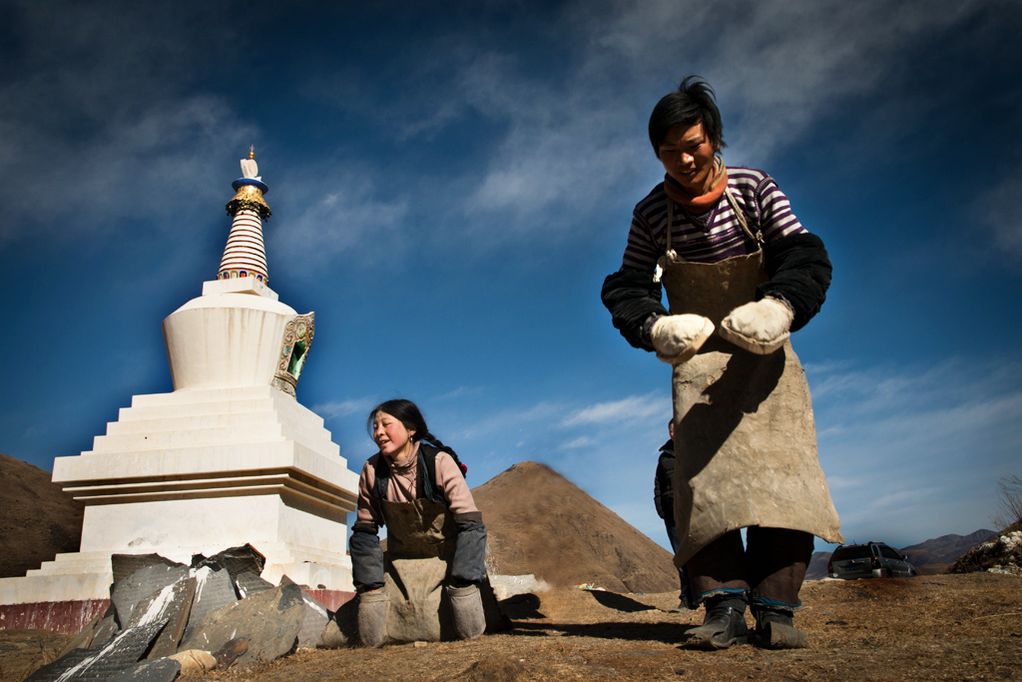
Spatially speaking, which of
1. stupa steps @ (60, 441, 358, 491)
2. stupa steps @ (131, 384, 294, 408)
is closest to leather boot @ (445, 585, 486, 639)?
stupa steps @ (60, 441, 358, 491)

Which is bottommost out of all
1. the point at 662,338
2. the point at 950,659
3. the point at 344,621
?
the point at 950,659

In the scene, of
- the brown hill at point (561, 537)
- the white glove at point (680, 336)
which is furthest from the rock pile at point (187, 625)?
the brown hill at point (561, 537)

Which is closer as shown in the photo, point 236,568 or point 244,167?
point 236,568

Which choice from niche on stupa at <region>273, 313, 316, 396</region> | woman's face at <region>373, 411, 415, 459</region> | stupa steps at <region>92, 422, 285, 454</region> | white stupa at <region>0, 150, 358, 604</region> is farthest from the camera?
niche on stupa at <region>273, 313, 316, 396</region>

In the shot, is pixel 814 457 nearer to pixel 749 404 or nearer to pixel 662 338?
pixel 749 404

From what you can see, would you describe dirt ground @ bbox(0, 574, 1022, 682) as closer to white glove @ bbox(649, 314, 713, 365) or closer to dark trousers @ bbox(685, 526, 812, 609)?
dark trousers @ bbox(685, 526, 812, 609)

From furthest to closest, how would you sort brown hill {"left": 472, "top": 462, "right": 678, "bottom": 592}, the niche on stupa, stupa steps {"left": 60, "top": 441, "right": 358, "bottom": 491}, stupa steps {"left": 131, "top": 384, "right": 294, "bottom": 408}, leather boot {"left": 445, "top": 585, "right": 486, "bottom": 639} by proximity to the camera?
1. brown hill {"left": 472, "top": 462, "right": 678, "bottom": 592}
2. the niche on stupa
3. stupa steps {"left": 131, "top": 384, "right": 294, "bottom": 408}
4. stupa steps {"left": 60, "top": 441, "right": 358, "bottom": 491}
5. leather boot {"left": 445, "top": 585, "right": 486, "bottom": 639}

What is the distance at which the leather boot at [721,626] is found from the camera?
241 centimetres

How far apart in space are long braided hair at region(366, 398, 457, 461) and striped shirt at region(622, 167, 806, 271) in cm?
160

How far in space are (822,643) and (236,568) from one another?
10.9 ft

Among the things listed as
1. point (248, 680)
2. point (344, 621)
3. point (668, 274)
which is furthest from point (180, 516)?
point (668, 274)

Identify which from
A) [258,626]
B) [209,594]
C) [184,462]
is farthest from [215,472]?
[258,626]

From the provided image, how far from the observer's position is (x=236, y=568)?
14.2 ft

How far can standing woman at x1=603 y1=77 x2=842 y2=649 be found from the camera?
250 centimetres
